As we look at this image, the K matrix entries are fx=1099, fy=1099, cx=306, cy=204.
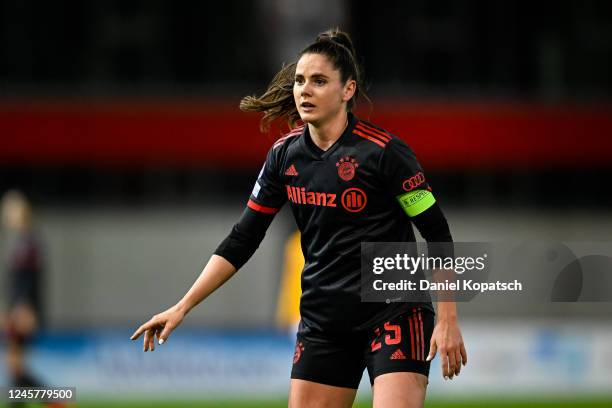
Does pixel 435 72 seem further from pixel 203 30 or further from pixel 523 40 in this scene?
pixel 203 30

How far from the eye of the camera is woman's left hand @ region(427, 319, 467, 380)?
460cm

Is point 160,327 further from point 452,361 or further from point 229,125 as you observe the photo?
point 229,125

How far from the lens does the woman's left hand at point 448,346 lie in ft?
15.1

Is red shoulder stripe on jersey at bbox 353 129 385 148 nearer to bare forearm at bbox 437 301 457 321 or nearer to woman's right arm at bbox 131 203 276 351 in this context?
woman's right arm at bbox 131 203 276 351

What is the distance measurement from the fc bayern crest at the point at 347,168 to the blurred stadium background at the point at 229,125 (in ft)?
41.7

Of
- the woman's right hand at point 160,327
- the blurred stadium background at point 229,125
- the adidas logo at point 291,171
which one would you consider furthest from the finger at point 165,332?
the blurred stadium background at point 229,125

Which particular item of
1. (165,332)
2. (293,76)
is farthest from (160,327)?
(293,76)

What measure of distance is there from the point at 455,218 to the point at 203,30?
5651 millimetres

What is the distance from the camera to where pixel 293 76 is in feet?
17.3

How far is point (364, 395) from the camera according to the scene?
1168cm

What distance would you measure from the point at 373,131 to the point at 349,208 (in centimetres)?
37

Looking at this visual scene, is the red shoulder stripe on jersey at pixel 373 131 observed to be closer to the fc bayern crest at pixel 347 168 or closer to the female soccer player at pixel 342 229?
the female soccer player at pixel 342 229

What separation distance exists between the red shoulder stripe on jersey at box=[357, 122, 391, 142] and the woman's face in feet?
0.52

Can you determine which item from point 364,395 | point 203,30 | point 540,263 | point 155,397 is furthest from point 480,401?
point 203,30
